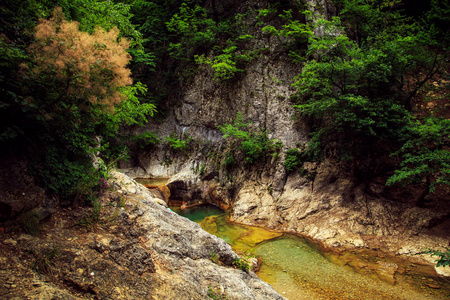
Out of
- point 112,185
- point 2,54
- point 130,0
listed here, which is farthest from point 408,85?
point 130,0

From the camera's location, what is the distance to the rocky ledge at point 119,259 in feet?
8.48

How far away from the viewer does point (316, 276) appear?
6789 millimetres

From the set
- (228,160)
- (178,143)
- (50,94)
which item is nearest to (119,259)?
(50,94)

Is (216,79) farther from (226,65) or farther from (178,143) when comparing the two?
(178,143)

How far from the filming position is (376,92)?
1020 centimetres

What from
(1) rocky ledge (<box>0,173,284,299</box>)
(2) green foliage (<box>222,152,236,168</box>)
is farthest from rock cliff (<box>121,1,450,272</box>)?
(1) rocky ledge (<box>0,173,284,299</box>)

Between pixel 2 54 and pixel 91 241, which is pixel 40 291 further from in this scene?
pixel 2 54

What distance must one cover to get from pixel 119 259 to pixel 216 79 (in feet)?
53.6

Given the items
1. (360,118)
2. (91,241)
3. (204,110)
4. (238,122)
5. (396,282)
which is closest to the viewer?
(91,241)

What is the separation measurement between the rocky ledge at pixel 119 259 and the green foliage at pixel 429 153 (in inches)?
287

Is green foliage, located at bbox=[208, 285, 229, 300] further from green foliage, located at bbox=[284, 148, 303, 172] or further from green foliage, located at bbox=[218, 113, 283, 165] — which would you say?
green foliage, located at bbox=[218, 113, 283, 165]

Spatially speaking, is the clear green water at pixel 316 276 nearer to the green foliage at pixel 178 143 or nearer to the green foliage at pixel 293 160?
the green foliage at pixel 293 160

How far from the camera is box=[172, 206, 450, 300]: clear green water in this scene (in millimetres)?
5980

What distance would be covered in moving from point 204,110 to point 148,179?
24.9 ft
